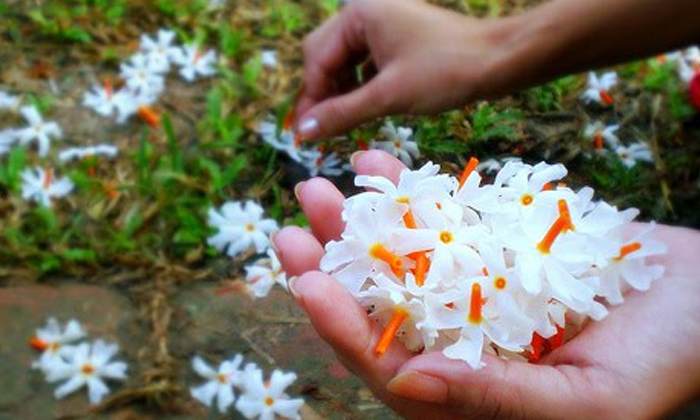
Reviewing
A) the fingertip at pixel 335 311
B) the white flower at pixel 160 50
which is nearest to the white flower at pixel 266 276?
the fingertip at pixel 335 311

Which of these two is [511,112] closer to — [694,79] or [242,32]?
[694,79]

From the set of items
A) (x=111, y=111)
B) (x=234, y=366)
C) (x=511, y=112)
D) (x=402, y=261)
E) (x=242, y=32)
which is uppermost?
(x=242, y=32)

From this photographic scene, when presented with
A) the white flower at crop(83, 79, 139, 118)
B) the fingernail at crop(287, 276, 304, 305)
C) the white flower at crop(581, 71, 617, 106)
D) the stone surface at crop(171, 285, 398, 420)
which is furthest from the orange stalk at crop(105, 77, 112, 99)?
the fingernail at crop(287, 276, 304, 305)

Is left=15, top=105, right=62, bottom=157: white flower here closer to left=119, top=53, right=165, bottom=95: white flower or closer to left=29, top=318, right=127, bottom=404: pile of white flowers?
left=119, top=53, right=165, bottom=95: white flower

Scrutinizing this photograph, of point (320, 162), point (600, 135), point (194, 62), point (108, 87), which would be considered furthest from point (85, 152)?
point (600, 135)

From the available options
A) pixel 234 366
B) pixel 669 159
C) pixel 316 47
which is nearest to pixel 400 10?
pixel 316 47

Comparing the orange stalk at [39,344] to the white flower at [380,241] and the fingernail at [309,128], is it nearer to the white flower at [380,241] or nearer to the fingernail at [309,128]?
the fingernail at [309,128]
